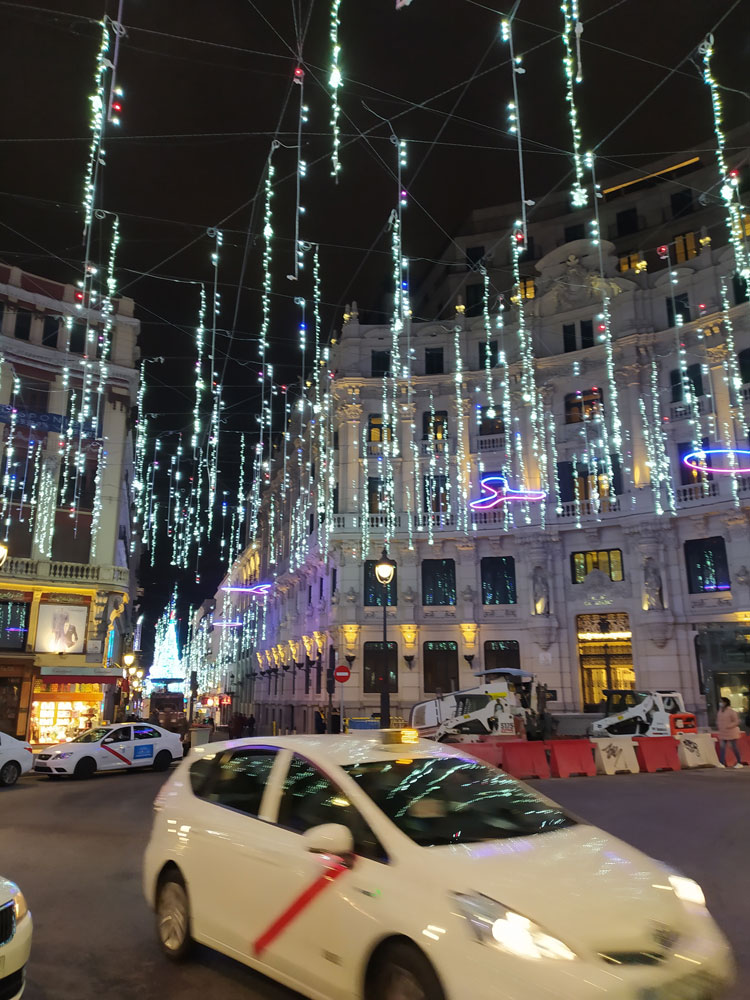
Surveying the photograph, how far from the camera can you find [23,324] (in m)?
30.8

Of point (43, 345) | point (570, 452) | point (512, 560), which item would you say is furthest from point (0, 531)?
point (570, 452)

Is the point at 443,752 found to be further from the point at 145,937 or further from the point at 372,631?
the point at 372,631

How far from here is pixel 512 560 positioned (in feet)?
112

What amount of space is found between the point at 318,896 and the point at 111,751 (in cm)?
1823

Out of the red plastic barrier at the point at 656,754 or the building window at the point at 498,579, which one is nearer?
the red plastic barrier at the point at 656,754

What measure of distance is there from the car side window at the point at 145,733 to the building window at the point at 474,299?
2764cm

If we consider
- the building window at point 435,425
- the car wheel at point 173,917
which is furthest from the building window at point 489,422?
the car wheel at point 173,917

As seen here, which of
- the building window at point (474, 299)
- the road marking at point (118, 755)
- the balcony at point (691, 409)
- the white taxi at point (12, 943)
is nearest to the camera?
the white taxi at point (12, 943)

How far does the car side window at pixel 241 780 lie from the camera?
16.8 ft

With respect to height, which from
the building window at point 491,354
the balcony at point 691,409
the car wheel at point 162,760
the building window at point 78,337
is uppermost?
the building window at point 491,354

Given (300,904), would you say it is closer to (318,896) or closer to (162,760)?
(318,896)

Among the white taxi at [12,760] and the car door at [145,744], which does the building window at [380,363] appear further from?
the white taxi at [12,760]

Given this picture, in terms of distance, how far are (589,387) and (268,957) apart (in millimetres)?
32841

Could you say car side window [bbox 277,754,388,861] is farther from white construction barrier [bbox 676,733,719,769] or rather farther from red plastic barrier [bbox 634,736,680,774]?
white construction barrier [bbox 676,733,719,769]
